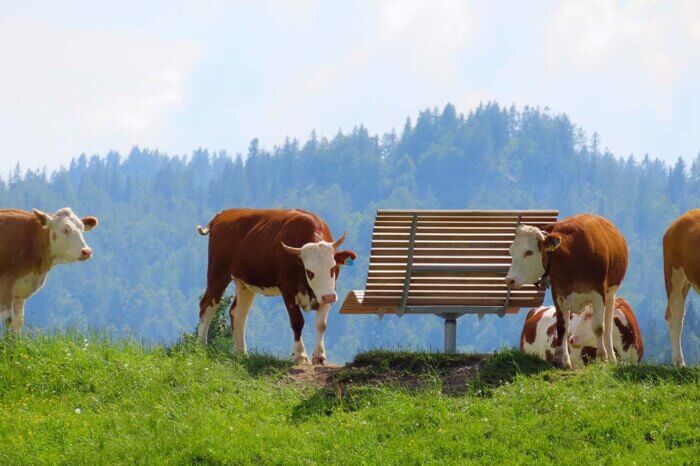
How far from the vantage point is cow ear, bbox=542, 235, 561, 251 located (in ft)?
59.0

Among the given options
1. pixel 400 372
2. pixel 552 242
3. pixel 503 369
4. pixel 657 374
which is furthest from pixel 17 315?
pixel 657 374

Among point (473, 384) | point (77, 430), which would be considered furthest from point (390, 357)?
point (77, 430)

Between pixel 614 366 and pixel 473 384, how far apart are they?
5.83ft

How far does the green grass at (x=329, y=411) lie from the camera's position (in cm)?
1482

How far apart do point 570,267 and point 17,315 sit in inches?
305

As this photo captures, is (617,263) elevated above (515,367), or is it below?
above

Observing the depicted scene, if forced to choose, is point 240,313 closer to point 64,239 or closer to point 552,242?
point 64,239

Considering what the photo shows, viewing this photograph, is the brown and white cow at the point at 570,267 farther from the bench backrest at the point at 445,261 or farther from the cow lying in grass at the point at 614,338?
the cow lying in grass at the point at 614,338

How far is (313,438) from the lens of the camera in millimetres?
15492

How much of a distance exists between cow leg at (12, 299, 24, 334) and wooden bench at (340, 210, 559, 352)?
4660mm

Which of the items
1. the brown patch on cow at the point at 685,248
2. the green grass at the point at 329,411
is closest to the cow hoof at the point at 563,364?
the green grass at the point at 329,411

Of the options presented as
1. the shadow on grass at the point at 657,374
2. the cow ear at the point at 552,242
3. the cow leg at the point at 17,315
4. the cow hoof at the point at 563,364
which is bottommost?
the cow hoof at the point at 563,364

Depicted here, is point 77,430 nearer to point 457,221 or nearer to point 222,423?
point 222,423

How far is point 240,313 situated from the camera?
71.0 ft
